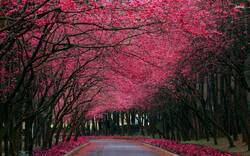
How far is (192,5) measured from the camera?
65.0ft

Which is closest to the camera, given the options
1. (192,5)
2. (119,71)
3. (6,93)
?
(192,5)

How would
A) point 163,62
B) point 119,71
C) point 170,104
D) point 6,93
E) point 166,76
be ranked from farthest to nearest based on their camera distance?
point 170,104
point 166,76
point 163,62
point 119,71
point 6,93

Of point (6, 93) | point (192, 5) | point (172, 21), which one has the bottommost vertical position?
point (6, 93)

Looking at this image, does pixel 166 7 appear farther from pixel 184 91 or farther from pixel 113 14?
pixel 184 91

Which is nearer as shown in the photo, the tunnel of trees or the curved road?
the tunnel of trees

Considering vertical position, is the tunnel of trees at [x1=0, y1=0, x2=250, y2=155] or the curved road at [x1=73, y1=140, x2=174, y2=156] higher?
the tunnel of trees at [x1=0, y1=0, x2=250, y2=155]

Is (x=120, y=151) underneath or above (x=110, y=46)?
underneath

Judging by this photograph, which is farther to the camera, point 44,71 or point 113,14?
point 44,71

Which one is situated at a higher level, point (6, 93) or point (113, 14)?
point (113, 14)

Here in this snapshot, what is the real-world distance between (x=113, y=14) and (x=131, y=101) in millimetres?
39254

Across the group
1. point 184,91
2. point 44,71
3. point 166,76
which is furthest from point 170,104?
point 44,71

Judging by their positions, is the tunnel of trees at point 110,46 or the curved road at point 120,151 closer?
the tunnel of trees at point 110,46

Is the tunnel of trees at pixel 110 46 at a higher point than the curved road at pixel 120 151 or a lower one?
higher

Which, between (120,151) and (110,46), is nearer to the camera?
(110,46)
